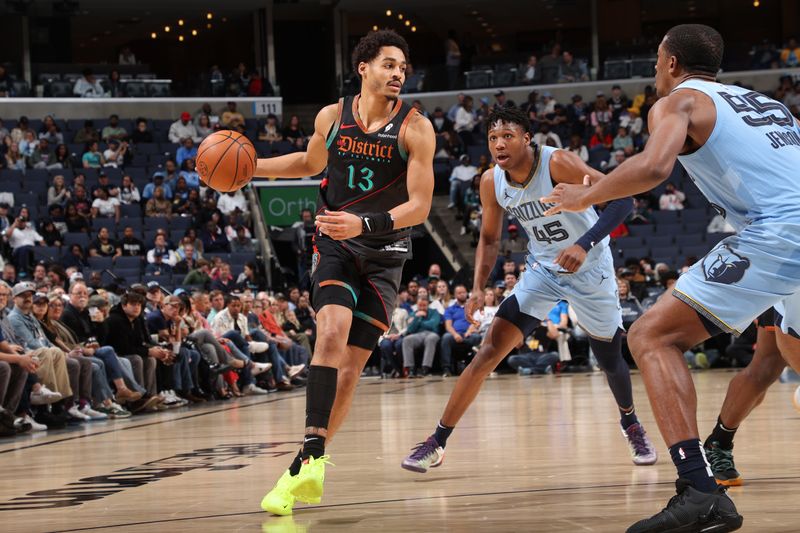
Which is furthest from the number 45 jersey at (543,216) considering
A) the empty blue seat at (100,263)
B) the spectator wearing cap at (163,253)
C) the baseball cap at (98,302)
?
the empty blue seat at (100,263)

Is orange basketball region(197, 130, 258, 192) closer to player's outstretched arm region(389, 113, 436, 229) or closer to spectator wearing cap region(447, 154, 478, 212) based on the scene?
player's outstretched arm region(389, 113, 436, 229)

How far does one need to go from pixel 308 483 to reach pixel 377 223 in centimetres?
113

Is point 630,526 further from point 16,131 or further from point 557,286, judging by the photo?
point 16,131

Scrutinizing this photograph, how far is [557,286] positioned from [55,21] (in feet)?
84.2

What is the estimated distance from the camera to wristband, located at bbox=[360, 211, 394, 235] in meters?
4.68

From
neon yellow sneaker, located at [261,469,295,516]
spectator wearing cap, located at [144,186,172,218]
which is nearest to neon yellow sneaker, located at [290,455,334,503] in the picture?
neon yellow sneaker, located at [261,469,295,516]

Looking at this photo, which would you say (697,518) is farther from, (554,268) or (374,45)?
(374,45)

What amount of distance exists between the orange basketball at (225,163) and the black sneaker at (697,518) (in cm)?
264

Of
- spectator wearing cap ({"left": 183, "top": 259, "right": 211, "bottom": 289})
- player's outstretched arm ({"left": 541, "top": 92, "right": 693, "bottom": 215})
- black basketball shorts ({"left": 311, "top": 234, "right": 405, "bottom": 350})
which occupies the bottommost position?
spectator wearing cap ({"left": 183, "top": 259, "right": 211, "bottom": 289})

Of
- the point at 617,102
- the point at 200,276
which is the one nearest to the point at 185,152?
the point at 200,276

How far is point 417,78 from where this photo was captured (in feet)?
88.1

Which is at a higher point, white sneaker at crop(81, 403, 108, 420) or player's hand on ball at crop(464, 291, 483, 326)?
player's hand on ball at crop(464, 291, 483, 326)

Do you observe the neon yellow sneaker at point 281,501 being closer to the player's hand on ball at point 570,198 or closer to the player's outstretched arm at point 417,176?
the player's outstretched arm at point 417,176

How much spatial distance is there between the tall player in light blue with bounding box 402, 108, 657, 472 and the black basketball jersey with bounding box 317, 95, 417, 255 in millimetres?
843
